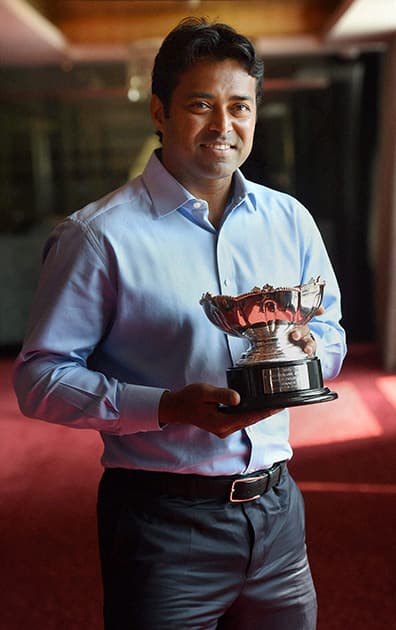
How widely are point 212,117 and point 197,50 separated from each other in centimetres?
11

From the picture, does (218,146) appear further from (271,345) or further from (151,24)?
(151,24)

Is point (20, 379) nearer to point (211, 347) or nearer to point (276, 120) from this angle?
point (211, 347)

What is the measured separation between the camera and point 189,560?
4.08ft

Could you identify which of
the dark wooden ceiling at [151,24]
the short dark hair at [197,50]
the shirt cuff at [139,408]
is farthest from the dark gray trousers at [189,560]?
the dark wooden ceiling at [151,24]

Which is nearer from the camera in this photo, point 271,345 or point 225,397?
point 225,397

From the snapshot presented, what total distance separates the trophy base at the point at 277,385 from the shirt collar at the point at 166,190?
29 cm

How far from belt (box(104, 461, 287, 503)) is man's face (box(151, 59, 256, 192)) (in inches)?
18.6

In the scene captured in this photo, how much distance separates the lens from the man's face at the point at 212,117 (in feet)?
4.21

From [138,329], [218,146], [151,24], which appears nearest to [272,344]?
[138,329]

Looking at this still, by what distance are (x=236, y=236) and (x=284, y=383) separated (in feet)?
0.90

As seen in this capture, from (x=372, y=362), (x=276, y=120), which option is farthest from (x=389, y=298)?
(x=276, y=120)

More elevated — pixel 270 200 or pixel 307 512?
pixel 270 200

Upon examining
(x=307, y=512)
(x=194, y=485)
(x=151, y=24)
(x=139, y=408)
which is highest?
(x=151, y=24)

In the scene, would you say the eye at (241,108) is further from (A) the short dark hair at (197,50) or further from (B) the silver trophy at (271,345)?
(B) the silver trophy at (271,345)
